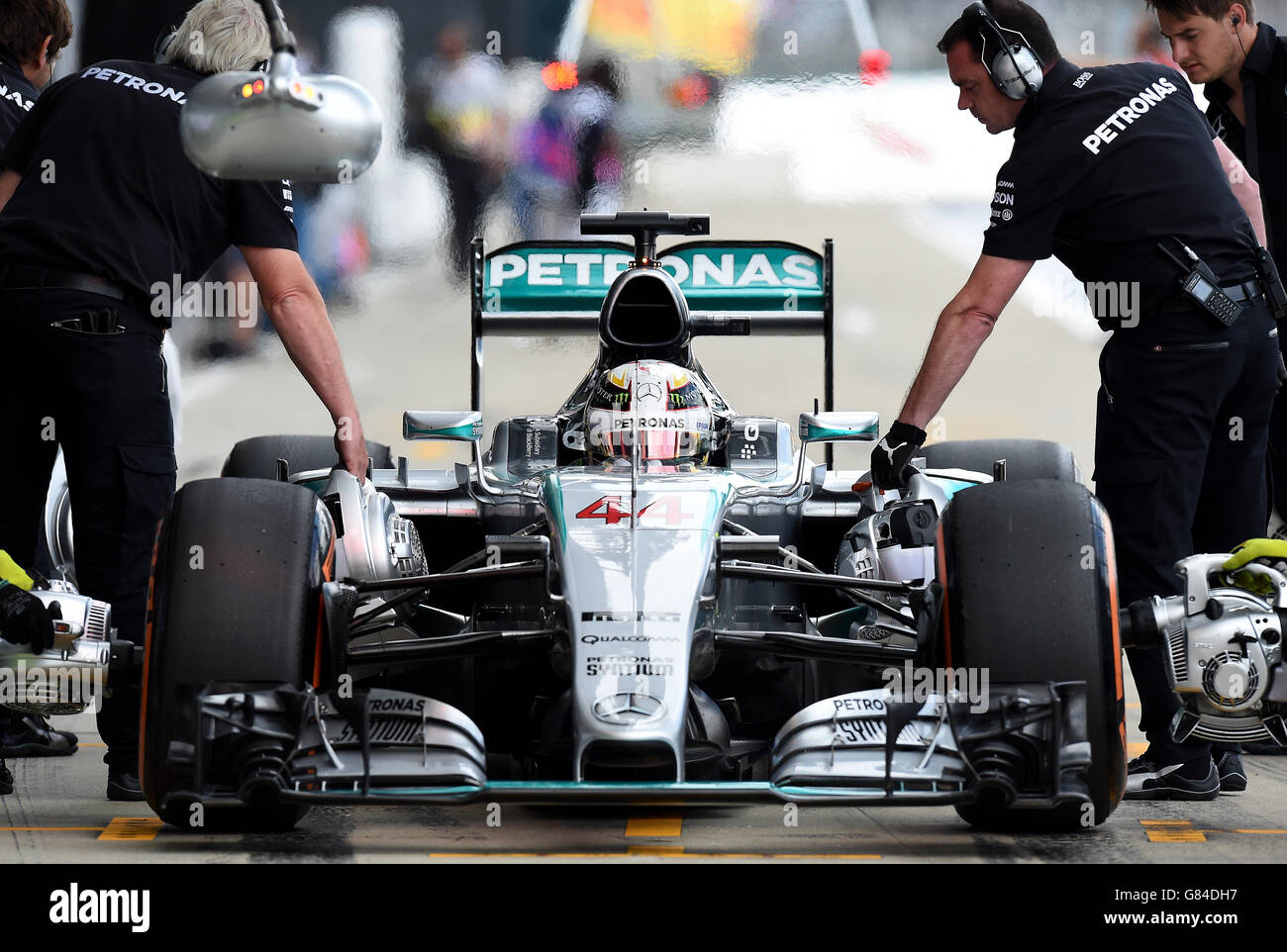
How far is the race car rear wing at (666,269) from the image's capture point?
6352 mm

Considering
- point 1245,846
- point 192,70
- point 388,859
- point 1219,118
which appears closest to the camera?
point 388,859

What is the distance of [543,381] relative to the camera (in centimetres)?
1352

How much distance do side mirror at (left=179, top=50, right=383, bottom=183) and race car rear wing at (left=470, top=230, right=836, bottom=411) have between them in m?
3.12

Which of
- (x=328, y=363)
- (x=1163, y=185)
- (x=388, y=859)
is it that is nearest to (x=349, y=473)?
(x=328, y=363)

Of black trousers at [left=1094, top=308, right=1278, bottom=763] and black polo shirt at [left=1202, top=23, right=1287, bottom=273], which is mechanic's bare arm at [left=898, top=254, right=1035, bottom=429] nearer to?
black trousers at [left=1094, top=308, right=1278, bottom=763]

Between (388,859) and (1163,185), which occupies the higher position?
(1163,185)

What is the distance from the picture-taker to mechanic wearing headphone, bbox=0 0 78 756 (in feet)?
17.7

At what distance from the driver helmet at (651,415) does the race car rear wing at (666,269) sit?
1.22 metres

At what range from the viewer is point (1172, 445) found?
15.4 ft

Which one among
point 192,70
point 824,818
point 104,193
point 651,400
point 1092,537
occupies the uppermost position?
point 192,70

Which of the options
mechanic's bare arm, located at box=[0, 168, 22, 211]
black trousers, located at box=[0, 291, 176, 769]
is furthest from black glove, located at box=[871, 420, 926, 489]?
mechanic's bare arm, located at box=[0, 168, 22, 211]

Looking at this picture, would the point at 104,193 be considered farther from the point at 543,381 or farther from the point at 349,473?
the point at 543,381

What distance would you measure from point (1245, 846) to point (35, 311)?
3.03 meters

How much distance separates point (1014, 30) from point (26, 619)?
2840mm
